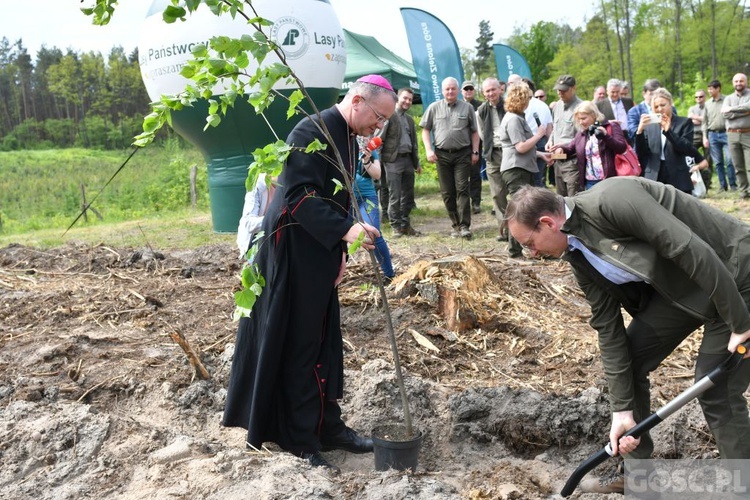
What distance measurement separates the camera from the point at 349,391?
4.52m

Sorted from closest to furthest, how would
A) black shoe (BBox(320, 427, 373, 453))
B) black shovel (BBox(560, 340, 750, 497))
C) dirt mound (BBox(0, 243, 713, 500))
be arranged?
black shovel (BBox(560, 340, 750, 497)) → dirt mound (BBox(0, 243, 713, 500)) → black shoe (BBox(320, 427, 373, 453))

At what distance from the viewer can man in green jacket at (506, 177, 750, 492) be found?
2.54 metres

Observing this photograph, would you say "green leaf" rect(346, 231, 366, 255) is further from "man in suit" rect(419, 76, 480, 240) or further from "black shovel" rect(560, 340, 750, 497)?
"man in suit" rect(419, 76, 480, 240)

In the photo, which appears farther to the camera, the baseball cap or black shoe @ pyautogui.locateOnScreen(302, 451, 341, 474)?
the baseball cap

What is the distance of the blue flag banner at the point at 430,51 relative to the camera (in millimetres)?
14523

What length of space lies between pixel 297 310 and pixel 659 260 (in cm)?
176

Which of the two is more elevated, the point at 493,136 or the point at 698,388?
the point at 493,136

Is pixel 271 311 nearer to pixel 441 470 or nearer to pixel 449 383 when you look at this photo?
pixel 441 470

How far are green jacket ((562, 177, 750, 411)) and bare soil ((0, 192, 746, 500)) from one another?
1038 millimetres

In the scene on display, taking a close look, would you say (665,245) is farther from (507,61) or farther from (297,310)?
(507,61)

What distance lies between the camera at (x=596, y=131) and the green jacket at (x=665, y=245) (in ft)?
14.6

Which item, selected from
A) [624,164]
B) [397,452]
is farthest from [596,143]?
[397,452]

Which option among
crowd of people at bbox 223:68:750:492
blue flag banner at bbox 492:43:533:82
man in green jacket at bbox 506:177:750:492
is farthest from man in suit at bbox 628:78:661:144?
blue flag banner at bbox 492:43:533:82

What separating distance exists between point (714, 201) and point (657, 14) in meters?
37.4
